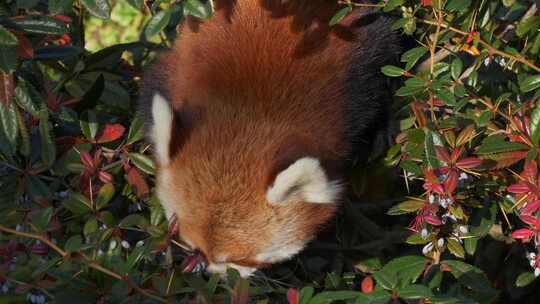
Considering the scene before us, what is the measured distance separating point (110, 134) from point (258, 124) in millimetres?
586

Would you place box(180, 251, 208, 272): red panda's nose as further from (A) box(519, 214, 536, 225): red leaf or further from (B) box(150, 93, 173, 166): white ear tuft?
(A) box(519, 214, 536, 225): red leaf

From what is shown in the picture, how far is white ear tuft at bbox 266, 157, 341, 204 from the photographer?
2846mm

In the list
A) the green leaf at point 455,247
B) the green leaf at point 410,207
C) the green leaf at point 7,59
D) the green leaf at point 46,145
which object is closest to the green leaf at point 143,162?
the green leaf at point 46,145

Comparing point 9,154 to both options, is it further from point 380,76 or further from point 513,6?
point 513,6

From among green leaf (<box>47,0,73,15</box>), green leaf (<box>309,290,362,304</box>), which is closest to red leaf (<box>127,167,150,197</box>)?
green leaf (<box>47,0,73,15</box>)

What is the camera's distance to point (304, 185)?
297 cm

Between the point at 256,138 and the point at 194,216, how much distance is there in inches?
15.2

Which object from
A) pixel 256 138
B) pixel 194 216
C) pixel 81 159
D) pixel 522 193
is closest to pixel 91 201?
pixel 81 159

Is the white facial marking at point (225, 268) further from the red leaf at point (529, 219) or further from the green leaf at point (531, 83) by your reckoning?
the green leaf at point (531, 83)

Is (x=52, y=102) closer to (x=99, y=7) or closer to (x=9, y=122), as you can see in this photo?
(x=9, y=122)

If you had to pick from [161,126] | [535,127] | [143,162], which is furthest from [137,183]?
[535,127]

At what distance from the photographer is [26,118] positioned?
3.15 m

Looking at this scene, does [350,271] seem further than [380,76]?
No

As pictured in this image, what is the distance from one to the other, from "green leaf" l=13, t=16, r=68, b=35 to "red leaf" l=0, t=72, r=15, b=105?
0.20 metres
